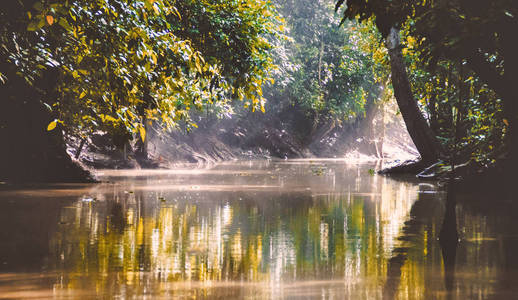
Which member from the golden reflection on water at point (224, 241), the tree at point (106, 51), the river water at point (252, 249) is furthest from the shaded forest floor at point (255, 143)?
the tree at point (106, 51)

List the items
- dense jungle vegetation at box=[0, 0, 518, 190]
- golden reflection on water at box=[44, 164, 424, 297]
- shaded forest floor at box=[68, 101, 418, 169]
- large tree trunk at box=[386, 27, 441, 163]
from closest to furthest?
1. golden reflection on water at box=[44, 164, 424, 297]
2. dense jungle vegetation at box=[0, 0, 518, 190]
3. large tree trunk at box=[386, 27, 441, 163]
4. shaded forest floor at box=[68, 101, 418, 169]

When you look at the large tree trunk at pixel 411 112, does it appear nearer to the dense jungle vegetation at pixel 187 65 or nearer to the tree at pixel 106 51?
the dense jungle vegetation at pixel 187 65

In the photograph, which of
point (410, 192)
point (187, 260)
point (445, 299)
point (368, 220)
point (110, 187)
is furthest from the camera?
point (110, 187)

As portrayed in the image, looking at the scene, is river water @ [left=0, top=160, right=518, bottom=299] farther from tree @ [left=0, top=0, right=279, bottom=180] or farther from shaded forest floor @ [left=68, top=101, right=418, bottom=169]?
shaded forest floor @ [left=68, top=101, right=418, bottom=169]

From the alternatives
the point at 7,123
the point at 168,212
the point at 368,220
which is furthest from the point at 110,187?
the point at 368,220

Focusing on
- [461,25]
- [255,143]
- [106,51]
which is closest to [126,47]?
[106,51]

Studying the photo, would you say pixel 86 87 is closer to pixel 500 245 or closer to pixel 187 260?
pixel 187 260

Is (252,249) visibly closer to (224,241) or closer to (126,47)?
(224,241)

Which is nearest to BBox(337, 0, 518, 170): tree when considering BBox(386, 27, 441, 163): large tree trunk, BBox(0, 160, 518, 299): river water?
BBox(0, 160, 518, 299): river water

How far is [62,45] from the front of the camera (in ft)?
41.1

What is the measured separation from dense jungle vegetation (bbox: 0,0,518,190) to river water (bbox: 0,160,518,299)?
1.59 meters

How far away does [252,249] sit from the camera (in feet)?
29.9

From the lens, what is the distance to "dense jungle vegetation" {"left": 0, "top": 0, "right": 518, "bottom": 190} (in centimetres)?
1034

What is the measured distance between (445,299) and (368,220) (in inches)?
230
